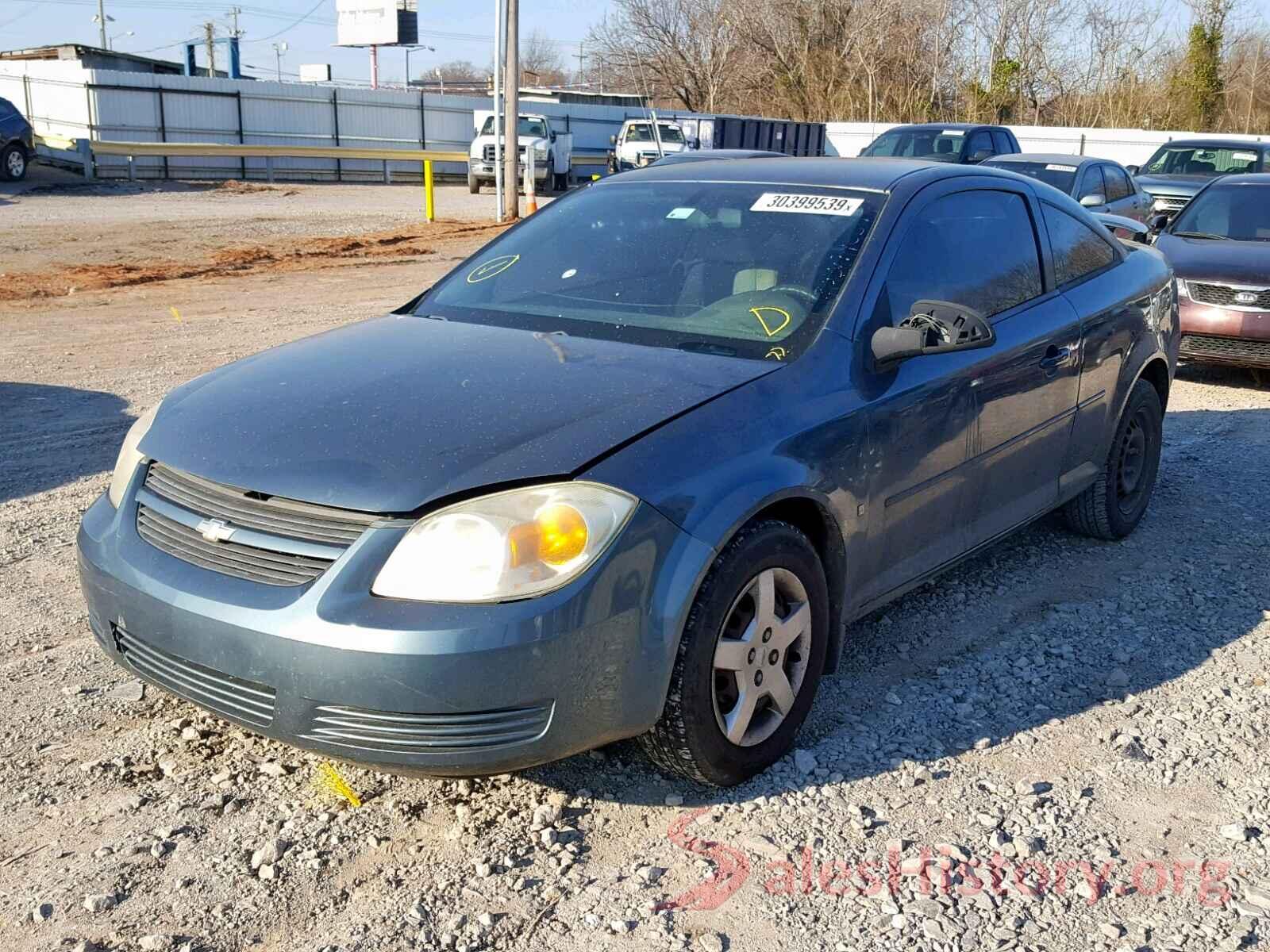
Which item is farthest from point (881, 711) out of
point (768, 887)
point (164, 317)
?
point (164, 317)

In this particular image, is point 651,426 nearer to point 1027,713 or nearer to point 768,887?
point 768,887

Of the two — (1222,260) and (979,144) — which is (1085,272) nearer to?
(1222,260)

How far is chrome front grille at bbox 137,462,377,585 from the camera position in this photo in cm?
307

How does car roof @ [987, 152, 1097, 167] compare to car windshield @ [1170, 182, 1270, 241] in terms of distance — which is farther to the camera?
car roof @ [987, 152, 1097, 167]

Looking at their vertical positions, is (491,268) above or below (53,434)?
above

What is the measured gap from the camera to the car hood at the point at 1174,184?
18719 mm

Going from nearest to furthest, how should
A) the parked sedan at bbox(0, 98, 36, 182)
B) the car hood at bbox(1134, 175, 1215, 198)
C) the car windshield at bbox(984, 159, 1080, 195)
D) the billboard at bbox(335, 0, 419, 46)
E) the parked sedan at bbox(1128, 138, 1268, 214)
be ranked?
the car windshield at bbox(984, 159, 1080, 195) < the car hood at bbox(1134, 175, 1215, 198) < the parked sedan at bbox(1128, 138, 1268, 214) < the parked sedan at bbox(0, 98, 36, 182) < the billboard at bbox(335, 0, 419, 46)

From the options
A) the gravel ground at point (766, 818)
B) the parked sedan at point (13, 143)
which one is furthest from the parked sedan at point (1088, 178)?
the parked sedan at point (13, 143)

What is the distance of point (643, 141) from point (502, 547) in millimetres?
30523


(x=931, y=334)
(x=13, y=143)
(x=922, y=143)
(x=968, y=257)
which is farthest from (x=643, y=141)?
(x=931, y=334)

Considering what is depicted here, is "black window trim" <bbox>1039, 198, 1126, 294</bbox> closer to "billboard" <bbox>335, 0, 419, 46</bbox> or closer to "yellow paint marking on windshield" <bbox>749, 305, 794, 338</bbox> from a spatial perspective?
"yellow paint marking on windshield" <bbox>749, 305, 794, 338</bbox>

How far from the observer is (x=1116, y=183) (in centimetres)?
1531

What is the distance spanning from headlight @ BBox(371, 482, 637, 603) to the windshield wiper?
9.41 meters

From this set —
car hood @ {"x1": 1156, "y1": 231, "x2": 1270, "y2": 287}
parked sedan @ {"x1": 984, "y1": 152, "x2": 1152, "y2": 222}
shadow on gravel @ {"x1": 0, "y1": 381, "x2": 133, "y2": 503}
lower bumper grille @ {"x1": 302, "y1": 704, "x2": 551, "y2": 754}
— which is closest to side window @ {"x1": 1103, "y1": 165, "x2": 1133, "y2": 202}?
parked sedan @ {"x1": 984, "y1": 152, "x2": 1152, "y2": 222}
